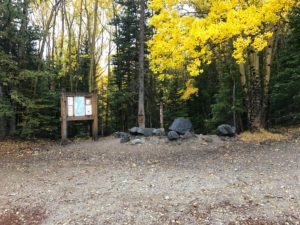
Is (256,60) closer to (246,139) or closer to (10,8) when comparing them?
(246,139)

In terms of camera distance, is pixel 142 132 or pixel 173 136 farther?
pixel 142 132

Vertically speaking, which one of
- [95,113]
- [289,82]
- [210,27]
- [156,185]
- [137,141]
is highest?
[210,27]

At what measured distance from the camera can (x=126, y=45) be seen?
17.8 m

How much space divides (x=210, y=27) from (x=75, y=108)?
5751mm

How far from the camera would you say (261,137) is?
34.2 ft

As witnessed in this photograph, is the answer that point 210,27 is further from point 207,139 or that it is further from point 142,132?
point 142,132

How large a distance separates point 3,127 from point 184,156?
27.0ft

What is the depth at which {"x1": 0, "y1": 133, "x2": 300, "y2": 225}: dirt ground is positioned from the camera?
14.6ft

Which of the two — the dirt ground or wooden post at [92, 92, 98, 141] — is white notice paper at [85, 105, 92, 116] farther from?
the dirt ground

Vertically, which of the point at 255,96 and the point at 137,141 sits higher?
the point at 255,96

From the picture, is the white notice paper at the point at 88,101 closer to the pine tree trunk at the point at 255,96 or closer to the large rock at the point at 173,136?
the large rock at the point at 173,136

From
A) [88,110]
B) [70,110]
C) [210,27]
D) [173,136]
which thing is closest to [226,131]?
[173,136]

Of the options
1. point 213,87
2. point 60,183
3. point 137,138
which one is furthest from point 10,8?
point 213,87

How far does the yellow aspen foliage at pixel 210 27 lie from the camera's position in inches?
332
